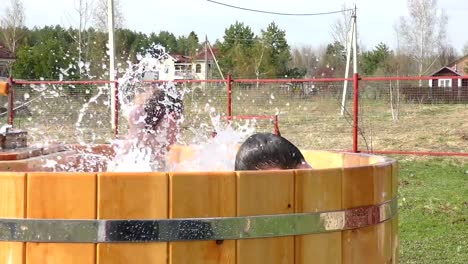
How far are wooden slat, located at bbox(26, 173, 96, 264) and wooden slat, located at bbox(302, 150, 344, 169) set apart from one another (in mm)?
1678

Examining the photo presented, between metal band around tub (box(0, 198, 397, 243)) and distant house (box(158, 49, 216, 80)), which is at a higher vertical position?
distant house (box(158, 49, 216, 80))

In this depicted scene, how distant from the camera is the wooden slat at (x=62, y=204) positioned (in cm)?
205

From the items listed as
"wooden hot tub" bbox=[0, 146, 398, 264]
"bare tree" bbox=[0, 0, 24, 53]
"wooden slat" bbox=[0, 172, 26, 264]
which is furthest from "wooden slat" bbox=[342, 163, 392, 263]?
"bare tree" bbox=[0, 0, 24, 53]

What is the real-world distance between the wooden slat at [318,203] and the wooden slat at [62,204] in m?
0.66

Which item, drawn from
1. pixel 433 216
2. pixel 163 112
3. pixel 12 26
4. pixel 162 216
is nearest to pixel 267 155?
pixel 162 216

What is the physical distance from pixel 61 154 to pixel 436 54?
59.4 m

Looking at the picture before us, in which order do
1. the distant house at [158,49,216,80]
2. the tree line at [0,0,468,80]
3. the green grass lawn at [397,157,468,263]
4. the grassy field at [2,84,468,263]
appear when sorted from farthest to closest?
the tree line at [0,0,468,80]
the grassy field at [2,84,468,263]
the green grass lawn at [397,157,468,263]
the distant house at [158,49,216,80]

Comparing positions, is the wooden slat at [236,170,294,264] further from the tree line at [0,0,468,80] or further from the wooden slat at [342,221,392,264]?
the tree line at [0,0,468,80]

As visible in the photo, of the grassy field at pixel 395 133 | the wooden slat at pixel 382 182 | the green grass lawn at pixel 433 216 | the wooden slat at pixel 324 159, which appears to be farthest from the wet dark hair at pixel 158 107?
the grassy field at pixel 395 133

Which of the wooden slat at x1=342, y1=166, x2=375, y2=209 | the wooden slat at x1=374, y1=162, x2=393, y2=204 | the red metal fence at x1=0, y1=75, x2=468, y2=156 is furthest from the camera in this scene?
the red metal fence at x1=0, y1=75, x2=468, y2=156

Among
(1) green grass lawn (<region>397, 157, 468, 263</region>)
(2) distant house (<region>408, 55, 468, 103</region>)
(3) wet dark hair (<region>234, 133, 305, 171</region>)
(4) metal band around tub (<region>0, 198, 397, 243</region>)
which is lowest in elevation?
(1) green grass lawn (<region>397, 157, 468, 263</region>)

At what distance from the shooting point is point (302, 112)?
694 inches

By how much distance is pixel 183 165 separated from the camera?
3.99 meters

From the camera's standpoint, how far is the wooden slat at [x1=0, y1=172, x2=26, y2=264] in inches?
82.4
